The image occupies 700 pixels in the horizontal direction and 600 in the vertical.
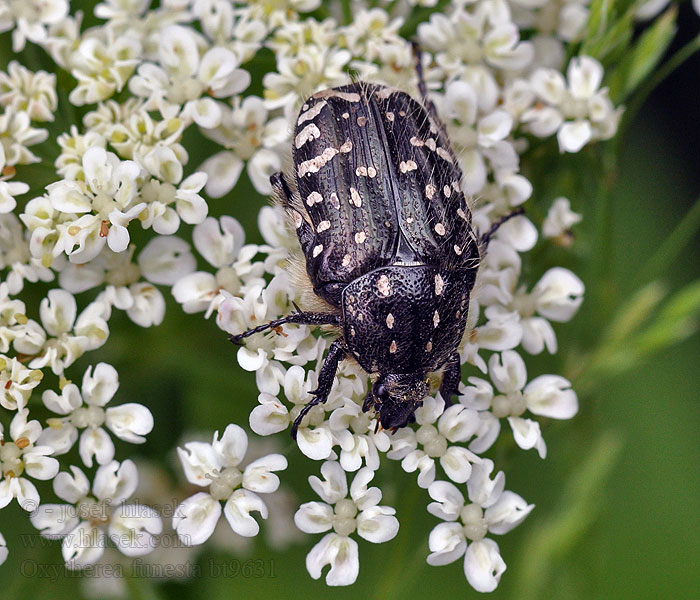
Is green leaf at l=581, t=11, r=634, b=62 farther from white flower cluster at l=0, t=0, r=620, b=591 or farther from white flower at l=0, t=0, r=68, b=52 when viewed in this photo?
white flower at l=0, t=0, r=68, b=52

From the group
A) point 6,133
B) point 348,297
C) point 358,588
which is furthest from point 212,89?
point 358,588

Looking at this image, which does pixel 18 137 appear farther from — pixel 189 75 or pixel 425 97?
pixel 425 97

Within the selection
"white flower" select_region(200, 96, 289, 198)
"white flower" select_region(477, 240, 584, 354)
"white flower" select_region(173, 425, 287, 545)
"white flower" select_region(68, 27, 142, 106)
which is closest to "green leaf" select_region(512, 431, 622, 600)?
"white flower" select_region(477, 240, 584, 354)

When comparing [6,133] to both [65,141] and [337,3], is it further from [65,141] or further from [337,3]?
[337,3]

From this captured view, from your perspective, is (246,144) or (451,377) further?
(246,144)


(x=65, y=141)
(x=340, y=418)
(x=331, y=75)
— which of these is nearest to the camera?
(x=340, y=418)

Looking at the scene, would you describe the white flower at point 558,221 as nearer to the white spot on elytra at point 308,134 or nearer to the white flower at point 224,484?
the white spot on elytra at point 308,134

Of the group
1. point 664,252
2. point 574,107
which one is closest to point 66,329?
point 574,107
